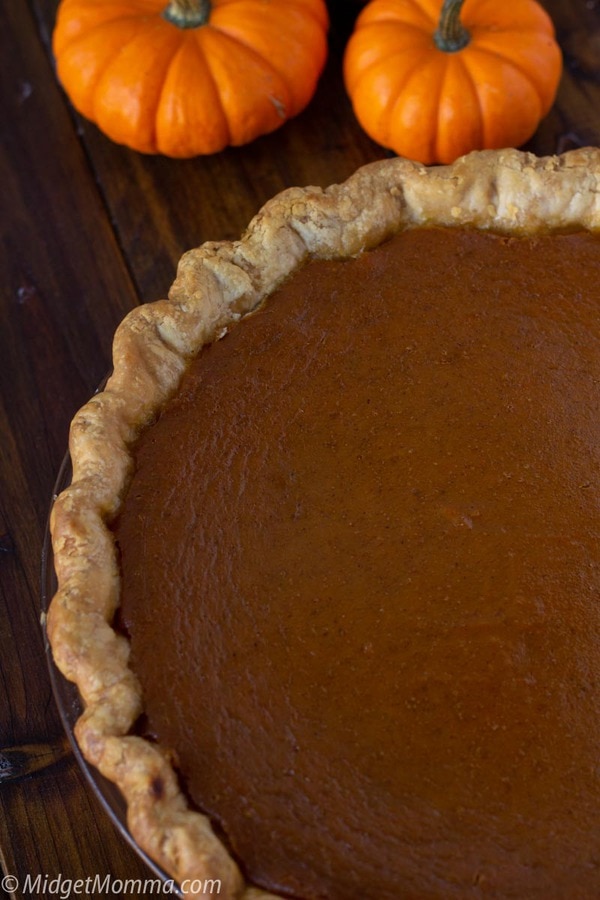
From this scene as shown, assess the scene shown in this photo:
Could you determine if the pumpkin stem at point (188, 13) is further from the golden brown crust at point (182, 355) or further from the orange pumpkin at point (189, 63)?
the golden brown crust at point (182, 355)

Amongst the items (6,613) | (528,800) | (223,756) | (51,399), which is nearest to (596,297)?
(528,800)

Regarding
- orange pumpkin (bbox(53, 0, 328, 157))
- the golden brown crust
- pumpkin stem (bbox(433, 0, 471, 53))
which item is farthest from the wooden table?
the golden brown crust

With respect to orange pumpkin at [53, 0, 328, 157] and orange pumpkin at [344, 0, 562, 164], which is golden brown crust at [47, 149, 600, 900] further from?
orange pumpkin at [53, 0, 328, 157]

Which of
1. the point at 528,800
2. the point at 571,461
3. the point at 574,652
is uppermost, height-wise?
the point at 571,461

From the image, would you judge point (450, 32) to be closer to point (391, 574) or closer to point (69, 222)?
point (69, 222)

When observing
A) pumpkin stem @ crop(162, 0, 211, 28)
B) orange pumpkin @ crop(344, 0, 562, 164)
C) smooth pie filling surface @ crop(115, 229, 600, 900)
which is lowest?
smooth pie filling surface @ crop(115, 229, 600, 900)

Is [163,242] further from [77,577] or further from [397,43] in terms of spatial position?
[77,577]

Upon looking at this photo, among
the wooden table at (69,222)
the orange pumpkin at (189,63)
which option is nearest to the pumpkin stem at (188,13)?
the orange pumpkin at (189,63)
